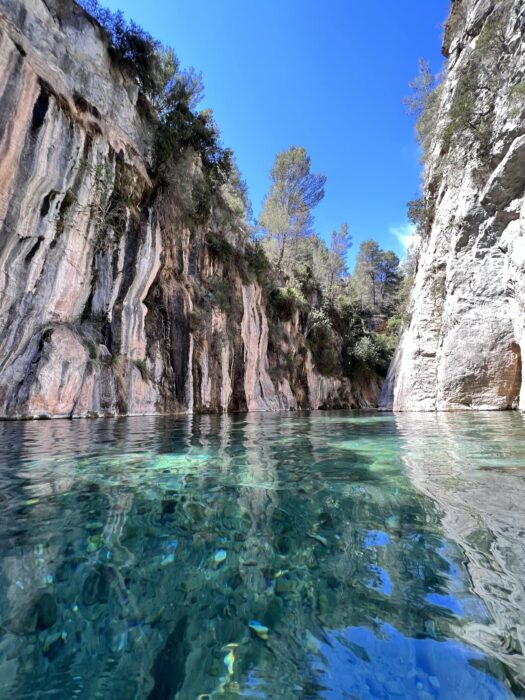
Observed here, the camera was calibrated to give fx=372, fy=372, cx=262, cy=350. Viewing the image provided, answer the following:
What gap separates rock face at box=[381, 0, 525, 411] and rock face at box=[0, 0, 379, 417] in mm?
9447

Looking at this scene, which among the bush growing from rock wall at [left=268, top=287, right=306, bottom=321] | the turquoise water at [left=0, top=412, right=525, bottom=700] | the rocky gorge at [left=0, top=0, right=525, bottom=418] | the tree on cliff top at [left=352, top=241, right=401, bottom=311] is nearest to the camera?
the turquoise water at [left=0, top=412, right=525, bottom=700]

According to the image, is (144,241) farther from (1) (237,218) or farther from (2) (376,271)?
(2) (376,271)

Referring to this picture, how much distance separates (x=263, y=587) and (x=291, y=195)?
30.2 m

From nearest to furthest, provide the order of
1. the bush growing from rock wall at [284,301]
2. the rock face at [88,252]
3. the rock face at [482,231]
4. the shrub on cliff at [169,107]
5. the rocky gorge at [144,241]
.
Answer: the rock face at [88,252] → the rocky gorge at [144,241] → the rock face at [482,231] → the shrub on cliff at [169,107] → the bush growing from rock wall at [284,301]

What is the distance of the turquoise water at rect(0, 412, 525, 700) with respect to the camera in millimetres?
912

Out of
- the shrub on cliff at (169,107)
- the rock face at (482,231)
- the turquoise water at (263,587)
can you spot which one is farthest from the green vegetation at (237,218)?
the turquoise water at (263,587)

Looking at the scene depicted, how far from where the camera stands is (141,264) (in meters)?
13.4

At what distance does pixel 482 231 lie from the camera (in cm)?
1170

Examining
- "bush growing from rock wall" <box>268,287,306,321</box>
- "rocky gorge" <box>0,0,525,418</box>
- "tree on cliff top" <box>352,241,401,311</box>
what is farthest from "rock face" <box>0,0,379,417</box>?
A: "tree on cliff top" <box>352,241,401,311</box>

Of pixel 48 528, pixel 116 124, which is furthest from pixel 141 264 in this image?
→ pixel 48 528

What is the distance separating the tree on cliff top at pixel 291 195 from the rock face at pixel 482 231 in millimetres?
14509

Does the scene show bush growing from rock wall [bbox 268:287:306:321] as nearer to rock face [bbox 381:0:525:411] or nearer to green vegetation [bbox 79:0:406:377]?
green vegetation [bbox 79:0:406:377]

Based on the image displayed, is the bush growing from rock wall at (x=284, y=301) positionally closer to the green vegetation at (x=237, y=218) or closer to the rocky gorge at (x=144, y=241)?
the green vegetation at (x=237, y=218)

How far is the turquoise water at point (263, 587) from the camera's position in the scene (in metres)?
0.91
